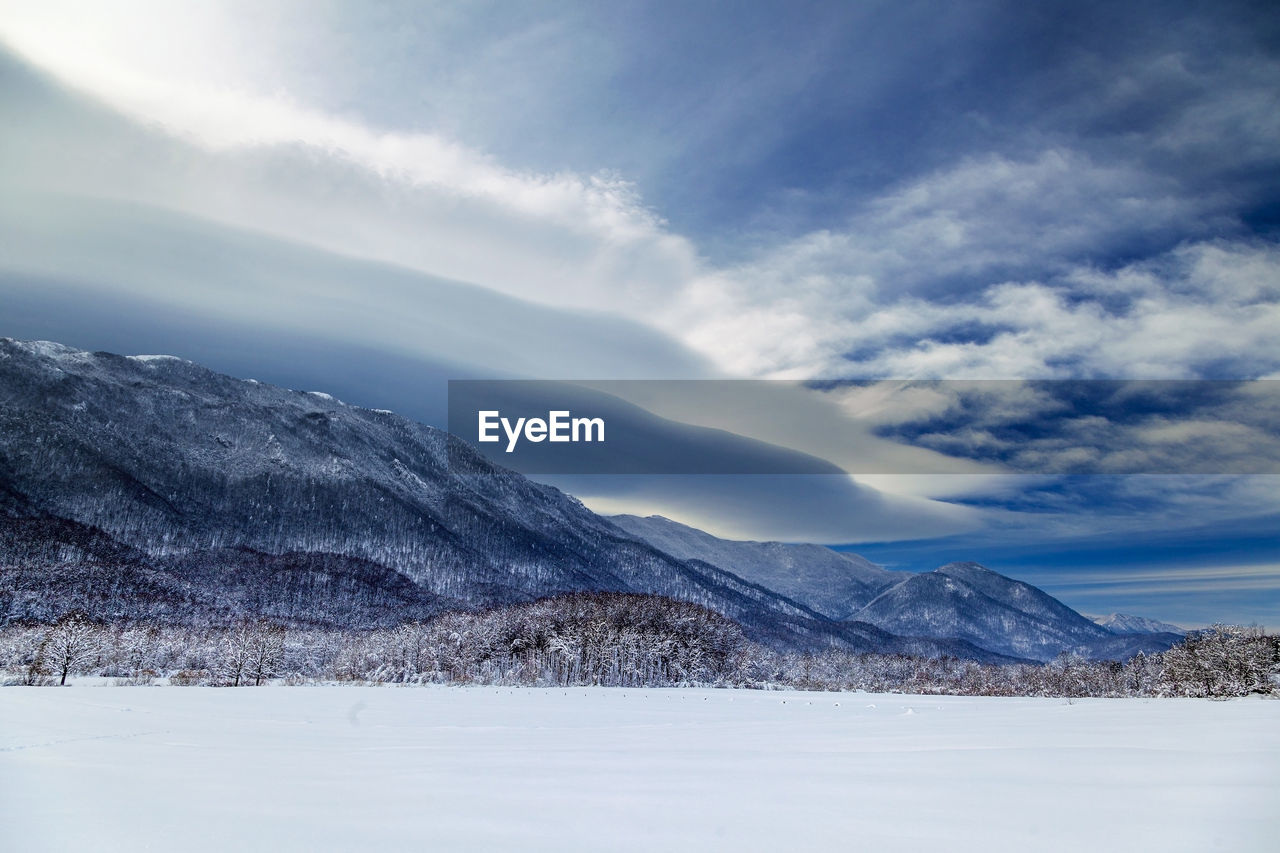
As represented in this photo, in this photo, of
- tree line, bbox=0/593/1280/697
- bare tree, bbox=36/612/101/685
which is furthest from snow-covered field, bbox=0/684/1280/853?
bare tree, bbox=36/612/101/685

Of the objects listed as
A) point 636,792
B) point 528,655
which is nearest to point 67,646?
point 528,655

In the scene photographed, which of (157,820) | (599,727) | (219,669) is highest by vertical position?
(157,820)

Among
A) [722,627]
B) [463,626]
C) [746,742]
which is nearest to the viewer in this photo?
[746,742]

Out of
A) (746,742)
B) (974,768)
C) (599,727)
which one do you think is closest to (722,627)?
(599,727)

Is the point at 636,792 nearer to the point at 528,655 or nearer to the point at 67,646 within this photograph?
the point at 67,646

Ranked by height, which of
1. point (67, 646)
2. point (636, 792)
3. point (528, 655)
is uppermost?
point (636, 792)

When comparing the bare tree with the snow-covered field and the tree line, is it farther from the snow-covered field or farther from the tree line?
the snow-covered field

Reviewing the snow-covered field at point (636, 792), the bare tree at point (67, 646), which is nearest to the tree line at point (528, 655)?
the bare tree at point (67, 646)

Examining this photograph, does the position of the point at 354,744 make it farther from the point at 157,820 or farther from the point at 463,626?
the point at 463,626
